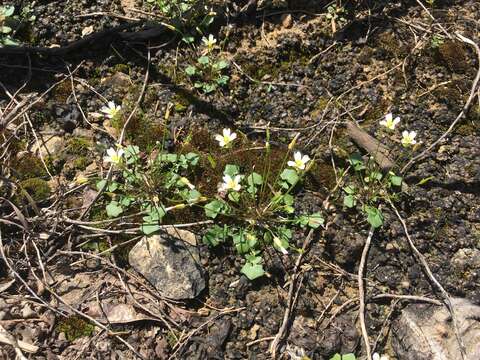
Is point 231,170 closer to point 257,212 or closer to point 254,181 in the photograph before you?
point 254,181

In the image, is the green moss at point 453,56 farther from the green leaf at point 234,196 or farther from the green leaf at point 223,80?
the green leaf at point 234,196

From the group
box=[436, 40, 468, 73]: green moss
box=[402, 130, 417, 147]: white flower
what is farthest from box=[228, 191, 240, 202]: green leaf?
box=[436, 40, 468, 73]: green moss

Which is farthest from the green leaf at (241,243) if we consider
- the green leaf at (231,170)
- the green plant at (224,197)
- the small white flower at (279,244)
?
the green leaf at (231,170)

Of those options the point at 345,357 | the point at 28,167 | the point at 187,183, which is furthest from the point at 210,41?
the point at 345,357

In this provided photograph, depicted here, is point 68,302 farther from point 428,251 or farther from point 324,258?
point 428,251

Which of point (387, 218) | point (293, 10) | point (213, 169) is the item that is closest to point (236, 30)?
point (293, 10)

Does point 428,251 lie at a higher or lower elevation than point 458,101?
lower

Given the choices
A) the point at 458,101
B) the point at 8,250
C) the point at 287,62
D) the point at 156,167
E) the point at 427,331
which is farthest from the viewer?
the point at 287,62
